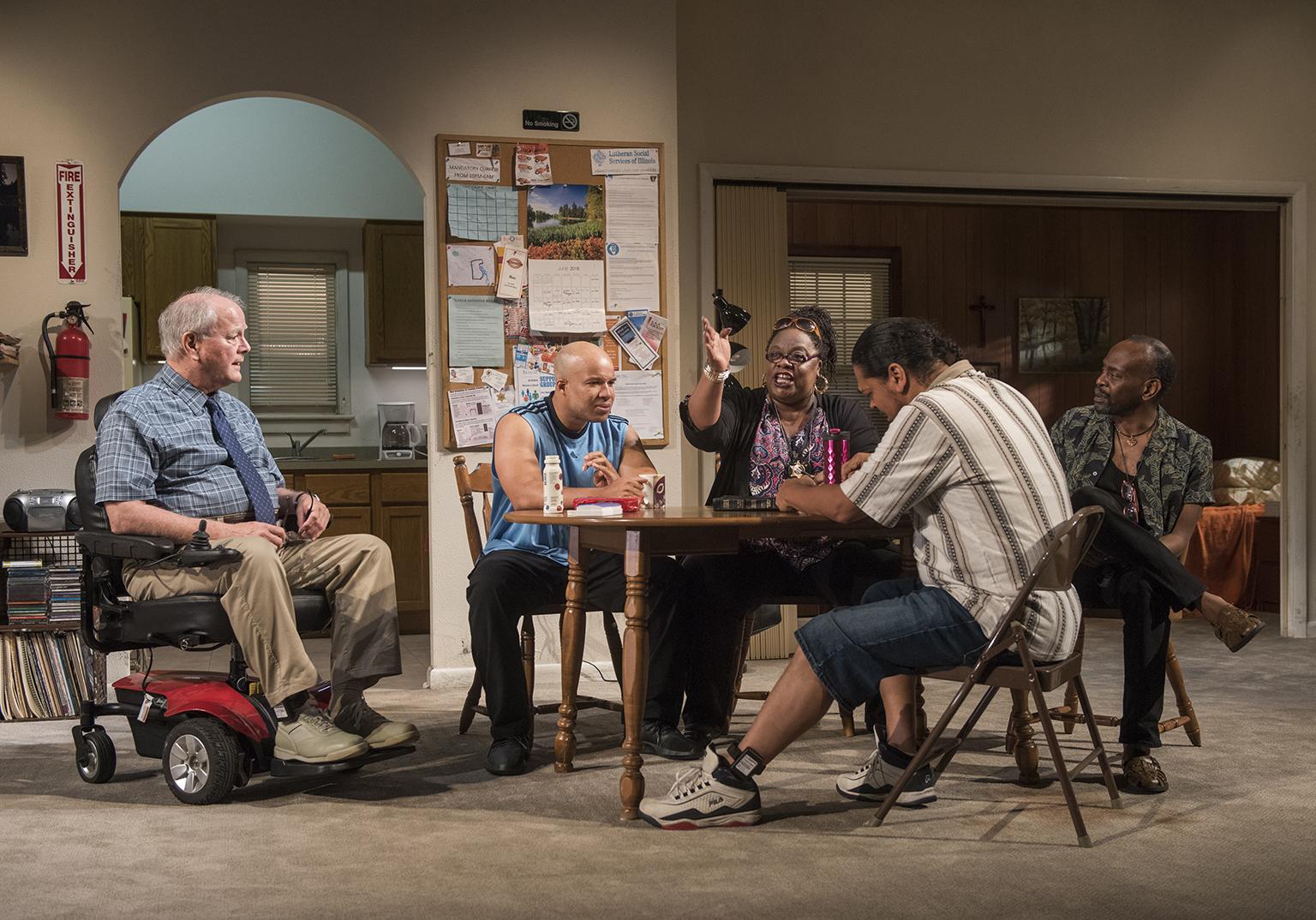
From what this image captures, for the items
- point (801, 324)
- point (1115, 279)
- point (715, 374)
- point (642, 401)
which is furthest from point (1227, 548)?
point (715, 374)

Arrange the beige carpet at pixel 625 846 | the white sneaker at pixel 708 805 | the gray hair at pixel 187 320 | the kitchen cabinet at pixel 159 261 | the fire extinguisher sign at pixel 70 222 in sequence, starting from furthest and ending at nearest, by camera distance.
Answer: the kitchen cabinet at pixel 159 261, the fire extinguisher sign at pixel 70 222, the gray hair at pixel 187 320, the white sneaker at pixel 708 805, the beige carpet at pixel 625 846

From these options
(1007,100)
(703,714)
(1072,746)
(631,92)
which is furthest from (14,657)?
(1007,100)

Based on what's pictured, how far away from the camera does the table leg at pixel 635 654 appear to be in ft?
9.67

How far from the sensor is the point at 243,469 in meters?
3.41

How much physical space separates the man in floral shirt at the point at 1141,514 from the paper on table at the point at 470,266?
2198 millimetres

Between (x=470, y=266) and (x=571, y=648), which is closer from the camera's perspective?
(x=571, y=648)

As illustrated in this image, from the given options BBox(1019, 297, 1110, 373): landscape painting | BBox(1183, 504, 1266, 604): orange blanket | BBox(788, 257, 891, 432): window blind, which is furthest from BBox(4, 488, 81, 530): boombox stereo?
BBox(1019, 297, 1110, 373): landscape painting

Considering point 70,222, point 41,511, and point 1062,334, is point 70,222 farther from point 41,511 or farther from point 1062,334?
point 1062,334

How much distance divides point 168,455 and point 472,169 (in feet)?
6.55

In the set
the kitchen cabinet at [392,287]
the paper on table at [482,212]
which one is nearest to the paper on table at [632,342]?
the paper on table at [482,212]

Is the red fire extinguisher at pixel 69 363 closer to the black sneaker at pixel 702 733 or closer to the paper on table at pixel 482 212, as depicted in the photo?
the paper on table at pixel 482 212

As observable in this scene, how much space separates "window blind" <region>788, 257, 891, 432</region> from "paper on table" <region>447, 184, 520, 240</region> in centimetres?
373

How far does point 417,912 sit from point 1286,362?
5194 millimetres

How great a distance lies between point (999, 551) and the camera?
2.71m
